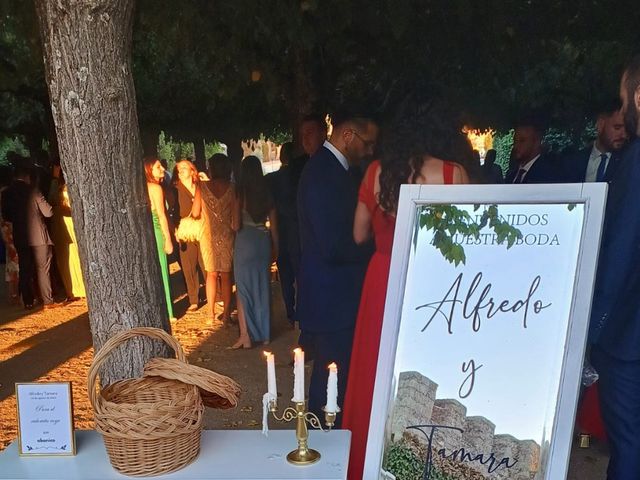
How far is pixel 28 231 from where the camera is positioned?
726 cm

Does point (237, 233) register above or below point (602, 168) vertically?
below

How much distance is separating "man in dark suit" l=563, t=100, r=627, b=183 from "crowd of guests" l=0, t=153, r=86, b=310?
520cm

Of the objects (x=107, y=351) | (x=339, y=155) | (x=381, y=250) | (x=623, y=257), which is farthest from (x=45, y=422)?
(x=623, y=257)

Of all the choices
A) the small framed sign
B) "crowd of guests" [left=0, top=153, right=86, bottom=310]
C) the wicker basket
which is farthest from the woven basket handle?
"crowd of guests" [left=0, top=153, right=86, bottom=310]

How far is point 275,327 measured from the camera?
6.52 meters

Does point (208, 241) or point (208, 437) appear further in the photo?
point (208, 241)

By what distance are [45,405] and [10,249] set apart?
21.2ft

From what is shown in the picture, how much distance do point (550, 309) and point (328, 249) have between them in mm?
1353

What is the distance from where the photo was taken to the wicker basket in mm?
1793

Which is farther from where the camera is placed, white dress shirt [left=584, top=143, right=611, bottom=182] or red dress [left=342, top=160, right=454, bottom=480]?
white dress shirt [left=584, top=143, right=611, bottom=182]

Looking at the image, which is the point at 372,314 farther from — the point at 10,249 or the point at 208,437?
the point at 10,249

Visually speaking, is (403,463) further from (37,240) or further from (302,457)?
(37,240)

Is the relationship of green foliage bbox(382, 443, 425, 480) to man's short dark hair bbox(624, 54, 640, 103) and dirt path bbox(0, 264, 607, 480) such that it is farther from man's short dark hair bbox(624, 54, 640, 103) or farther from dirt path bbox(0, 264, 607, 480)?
dirt path bbox(0, 264, 607, 480)

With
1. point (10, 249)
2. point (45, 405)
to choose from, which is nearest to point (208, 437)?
point (45, 405)
